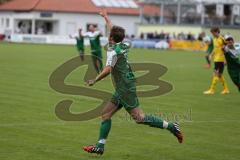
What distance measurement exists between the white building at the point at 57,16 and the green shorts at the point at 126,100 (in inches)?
2913

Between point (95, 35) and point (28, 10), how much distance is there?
58574 millimetres

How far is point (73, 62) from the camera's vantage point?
1356cm

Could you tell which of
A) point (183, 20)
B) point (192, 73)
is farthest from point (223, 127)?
point (183, 20)

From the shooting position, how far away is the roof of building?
88.5 m

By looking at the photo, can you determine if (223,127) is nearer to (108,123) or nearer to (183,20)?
(108,123)

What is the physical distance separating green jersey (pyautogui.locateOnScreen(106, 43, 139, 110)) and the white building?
74.0 meters

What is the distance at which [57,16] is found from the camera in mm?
89375

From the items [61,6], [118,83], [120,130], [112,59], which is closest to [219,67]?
[120,130]

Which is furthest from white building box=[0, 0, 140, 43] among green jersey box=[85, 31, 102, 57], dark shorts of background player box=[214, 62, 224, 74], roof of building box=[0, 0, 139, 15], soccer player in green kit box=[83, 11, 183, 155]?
soccer player in green kit box=[83, 11, 183, 155]

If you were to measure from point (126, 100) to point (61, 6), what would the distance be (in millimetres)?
79819

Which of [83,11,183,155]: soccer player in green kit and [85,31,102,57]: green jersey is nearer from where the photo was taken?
[83,11,183,155]: soccer player in green kit

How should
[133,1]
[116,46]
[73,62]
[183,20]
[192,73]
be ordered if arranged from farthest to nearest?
[133,1], [183,20], [192,73], [73,62], [116,46]

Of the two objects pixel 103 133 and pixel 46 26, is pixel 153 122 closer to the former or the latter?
pixel 103 133

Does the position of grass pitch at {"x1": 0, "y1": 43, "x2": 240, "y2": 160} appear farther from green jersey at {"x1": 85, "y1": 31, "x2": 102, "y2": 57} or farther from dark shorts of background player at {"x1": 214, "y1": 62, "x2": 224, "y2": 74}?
green jersey at {"x1": 85, "y1": 31, "x2": 102, "y2": 57}
